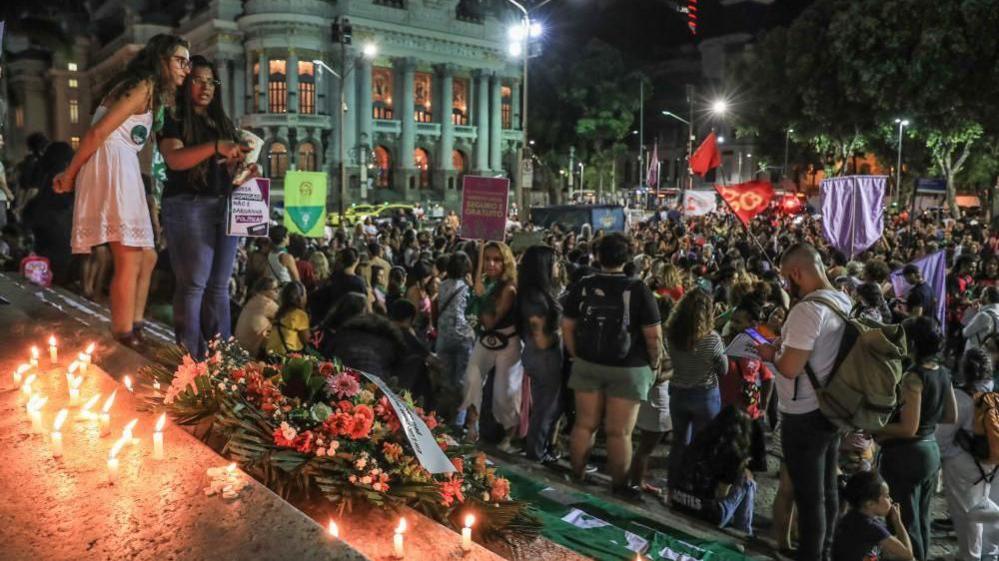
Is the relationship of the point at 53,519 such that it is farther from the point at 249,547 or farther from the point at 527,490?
the point at 527,490

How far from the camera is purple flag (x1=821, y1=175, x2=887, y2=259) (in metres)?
11.3

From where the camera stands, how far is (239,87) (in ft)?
185

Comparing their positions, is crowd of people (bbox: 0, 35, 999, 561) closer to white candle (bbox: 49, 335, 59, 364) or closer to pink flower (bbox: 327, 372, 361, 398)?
white candle (bbox: 49, 335, 59, 364)

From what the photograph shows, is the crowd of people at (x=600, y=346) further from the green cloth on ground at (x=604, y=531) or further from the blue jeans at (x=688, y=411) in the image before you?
the green cloth on ground at (x=604, y=531)

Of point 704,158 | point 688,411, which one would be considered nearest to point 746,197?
point 704,158

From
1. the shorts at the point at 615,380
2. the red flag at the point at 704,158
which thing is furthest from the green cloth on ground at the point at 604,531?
the red flag at the point at 704,158

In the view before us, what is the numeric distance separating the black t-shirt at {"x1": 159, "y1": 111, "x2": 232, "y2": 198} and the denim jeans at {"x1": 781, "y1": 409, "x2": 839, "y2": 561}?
12.3ft

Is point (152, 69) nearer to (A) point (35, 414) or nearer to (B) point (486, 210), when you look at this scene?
(A) point (35, 414)

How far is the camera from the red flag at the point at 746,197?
13071 mm

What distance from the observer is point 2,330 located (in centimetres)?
512

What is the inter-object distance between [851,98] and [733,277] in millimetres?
21561

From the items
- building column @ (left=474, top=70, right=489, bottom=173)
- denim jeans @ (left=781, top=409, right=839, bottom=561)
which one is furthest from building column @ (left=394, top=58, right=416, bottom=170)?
denim jeans @ (left=781, top=409, right=839, bottom=561)

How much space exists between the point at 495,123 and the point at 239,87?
1997 centimetres

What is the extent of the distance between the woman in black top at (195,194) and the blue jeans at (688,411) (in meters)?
3.61
